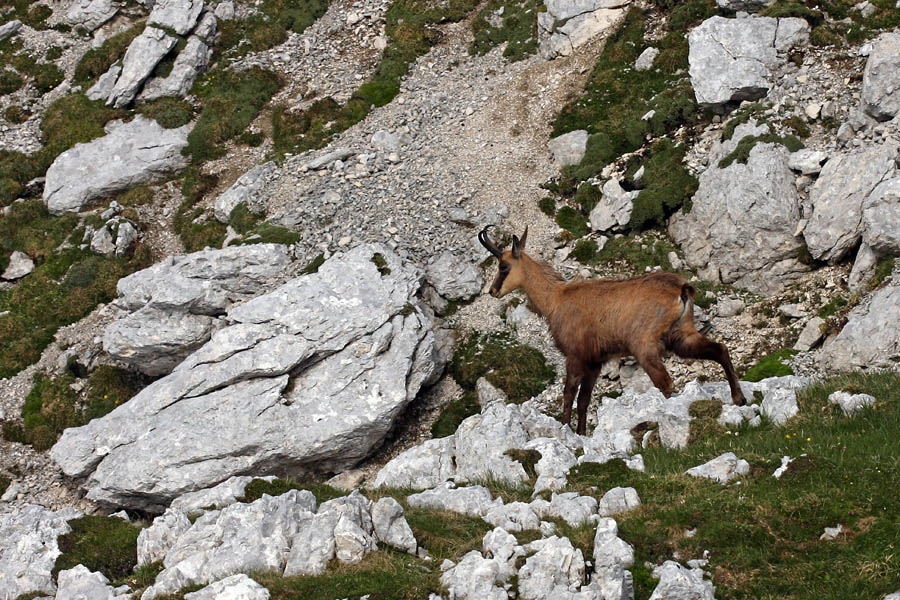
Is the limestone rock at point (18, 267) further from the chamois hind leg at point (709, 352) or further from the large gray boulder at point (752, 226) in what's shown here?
the chamois hind leg at point (709, 352)

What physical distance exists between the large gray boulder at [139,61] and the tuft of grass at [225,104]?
2.26m

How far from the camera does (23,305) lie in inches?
1282

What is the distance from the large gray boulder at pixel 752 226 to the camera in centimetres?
2591

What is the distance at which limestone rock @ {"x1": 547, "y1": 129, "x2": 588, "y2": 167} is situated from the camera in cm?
3259

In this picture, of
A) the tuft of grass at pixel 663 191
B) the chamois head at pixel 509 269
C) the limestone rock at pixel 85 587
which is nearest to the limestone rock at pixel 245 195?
the chamois head at pixel 509 269

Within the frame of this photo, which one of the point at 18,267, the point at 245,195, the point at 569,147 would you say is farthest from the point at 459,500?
the point at 18,267

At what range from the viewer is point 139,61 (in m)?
40.1

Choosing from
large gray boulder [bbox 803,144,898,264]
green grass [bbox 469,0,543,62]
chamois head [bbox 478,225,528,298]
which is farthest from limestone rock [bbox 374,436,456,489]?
green grass [bbox 469,0,543,62]

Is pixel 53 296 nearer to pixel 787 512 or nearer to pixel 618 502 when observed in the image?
pixel 618 502

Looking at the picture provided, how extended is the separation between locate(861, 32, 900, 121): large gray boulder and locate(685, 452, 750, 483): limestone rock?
1654cm

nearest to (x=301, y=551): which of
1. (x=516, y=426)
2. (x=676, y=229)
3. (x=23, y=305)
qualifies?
(x=516, y=426)

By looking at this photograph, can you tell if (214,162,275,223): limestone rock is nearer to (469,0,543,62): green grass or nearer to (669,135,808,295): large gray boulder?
(469,0,543,62): green grass

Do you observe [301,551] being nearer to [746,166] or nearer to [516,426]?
[516,426]

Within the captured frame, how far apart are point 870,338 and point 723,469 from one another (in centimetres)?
960
